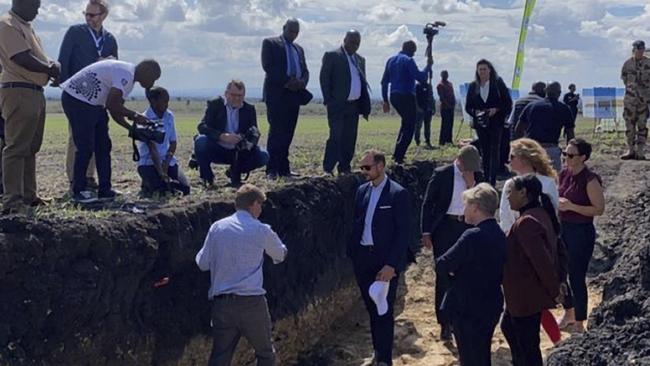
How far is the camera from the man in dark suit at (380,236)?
8789mm

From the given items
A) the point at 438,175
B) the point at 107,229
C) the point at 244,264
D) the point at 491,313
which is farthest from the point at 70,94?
the point at 491,313

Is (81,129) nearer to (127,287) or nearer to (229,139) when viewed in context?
(127,287)

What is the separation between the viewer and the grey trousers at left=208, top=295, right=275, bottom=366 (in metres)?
7.31

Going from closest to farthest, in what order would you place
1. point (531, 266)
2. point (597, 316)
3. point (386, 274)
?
1. point (597, 316)
2. point (531, 266)
3. point (386, 274)

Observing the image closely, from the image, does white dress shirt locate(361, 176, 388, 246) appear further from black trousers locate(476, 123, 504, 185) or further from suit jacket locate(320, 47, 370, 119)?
black trousers locate(476, 123, 504, 185)

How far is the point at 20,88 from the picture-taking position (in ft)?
26.3

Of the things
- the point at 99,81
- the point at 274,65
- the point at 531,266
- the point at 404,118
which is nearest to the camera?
the point at 531,266

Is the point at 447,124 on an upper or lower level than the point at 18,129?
lower

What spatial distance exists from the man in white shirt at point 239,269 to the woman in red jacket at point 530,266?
1.81m

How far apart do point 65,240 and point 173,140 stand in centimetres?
387

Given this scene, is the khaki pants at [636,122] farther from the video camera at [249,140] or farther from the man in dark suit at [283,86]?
the video camera at [249,140]

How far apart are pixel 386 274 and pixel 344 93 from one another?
3.59 metres

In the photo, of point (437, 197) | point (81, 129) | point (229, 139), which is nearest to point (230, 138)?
point (229, 139)

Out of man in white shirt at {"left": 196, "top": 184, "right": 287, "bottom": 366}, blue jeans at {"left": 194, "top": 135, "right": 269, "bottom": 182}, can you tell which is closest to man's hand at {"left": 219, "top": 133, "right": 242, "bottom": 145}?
Answer: blue jeans at {"left": 194, "top": 135, "right": 269, "bottom": 182}
